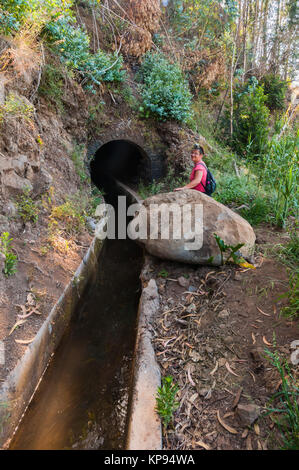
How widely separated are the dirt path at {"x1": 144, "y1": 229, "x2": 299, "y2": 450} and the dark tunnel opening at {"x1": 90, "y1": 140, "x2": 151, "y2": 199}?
6.53m

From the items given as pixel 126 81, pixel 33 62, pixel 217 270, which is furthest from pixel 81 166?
pixel 217 270

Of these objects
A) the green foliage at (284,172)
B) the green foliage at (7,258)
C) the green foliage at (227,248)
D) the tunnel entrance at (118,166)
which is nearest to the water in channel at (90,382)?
the green foliage at (7,258)

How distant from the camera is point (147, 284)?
464cm

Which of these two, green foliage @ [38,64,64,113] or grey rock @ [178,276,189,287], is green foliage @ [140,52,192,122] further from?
grey rock @ [178,276,189,287]

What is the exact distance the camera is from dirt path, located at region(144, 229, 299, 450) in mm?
2350

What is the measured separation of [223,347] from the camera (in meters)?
3.06

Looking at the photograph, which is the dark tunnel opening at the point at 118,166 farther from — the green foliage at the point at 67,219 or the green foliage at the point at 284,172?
the green foliage at the point at 284,172

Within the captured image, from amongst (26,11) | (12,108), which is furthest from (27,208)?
(26,11)

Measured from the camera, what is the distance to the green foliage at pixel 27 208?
4.54 meters

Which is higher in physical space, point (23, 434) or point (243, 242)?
point (243, 242)

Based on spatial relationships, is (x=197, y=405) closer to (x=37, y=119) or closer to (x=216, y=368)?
(x=216, y=368)

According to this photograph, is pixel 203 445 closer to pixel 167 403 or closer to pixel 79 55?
pixel 167 403

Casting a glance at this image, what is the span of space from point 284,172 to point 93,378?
392 centimetres
